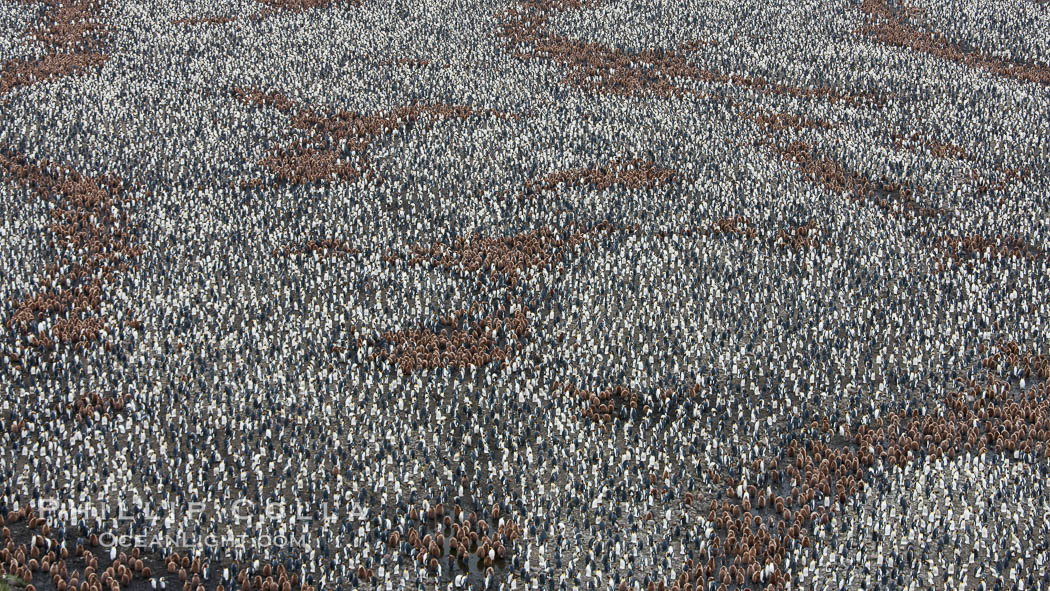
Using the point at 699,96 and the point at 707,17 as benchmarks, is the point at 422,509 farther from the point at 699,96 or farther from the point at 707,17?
the point at 707,17

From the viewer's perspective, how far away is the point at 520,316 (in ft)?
109

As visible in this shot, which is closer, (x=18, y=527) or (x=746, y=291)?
(x=18, y=527)

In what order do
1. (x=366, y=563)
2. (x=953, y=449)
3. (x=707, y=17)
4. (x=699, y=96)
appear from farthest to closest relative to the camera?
(x=707, y=17) → (x=699, y=96) → (x=953, y=449) → (x=366, y=563)

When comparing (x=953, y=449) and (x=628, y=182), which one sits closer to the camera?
(x=953, y=449)

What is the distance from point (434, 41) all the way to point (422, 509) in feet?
141

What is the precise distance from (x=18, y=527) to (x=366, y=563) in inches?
320

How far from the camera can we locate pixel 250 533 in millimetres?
23438

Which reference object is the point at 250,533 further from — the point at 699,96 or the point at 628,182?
the point at 699,96

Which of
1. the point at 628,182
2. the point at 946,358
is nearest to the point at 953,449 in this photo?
the point at 946,358

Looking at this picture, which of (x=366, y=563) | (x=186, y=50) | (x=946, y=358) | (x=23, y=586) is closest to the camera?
(x=23, y=586)

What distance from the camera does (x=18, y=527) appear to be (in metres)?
23.5

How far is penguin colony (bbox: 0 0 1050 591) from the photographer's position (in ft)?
77.2

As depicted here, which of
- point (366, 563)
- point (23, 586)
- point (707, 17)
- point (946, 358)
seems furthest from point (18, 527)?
point (707, 17)

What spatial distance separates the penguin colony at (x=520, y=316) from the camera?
23.5 meters
